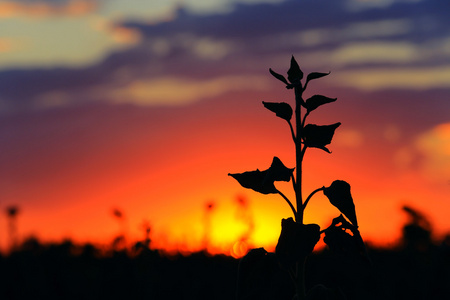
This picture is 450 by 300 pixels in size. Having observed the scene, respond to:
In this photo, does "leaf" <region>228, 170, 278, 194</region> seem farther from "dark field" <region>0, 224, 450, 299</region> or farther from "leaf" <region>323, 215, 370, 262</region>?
"dark field" <region>0, 224, 450, 299</region>

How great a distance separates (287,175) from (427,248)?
464cm

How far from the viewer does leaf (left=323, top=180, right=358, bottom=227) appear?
2.30 m

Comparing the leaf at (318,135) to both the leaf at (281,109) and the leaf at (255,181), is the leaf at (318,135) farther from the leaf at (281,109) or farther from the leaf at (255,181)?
the leaf at (255,181)

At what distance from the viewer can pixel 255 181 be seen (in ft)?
7.97

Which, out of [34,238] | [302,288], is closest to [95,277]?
[34,238]

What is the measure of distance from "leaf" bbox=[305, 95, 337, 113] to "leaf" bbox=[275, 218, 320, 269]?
1.57ft

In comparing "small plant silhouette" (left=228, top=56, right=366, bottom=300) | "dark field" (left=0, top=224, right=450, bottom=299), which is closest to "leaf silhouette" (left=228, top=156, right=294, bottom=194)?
"small plant silhouette" (left=228, top=56, right=366, bottom=300)

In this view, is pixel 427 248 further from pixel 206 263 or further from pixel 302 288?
pixel 302 288

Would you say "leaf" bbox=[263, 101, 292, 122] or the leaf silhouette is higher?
"leaf" bbox=[263, 101, 292, 122]

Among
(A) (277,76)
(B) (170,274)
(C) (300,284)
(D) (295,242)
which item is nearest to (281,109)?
(A) (277,76)

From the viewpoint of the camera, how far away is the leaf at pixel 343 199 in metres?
2.30

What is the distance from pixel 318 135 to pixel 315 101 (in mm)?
140

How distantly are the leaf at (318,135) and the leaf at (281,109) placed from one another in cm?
9

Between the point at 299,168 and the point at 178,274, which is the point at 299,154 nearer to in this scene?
the point at 299,168
